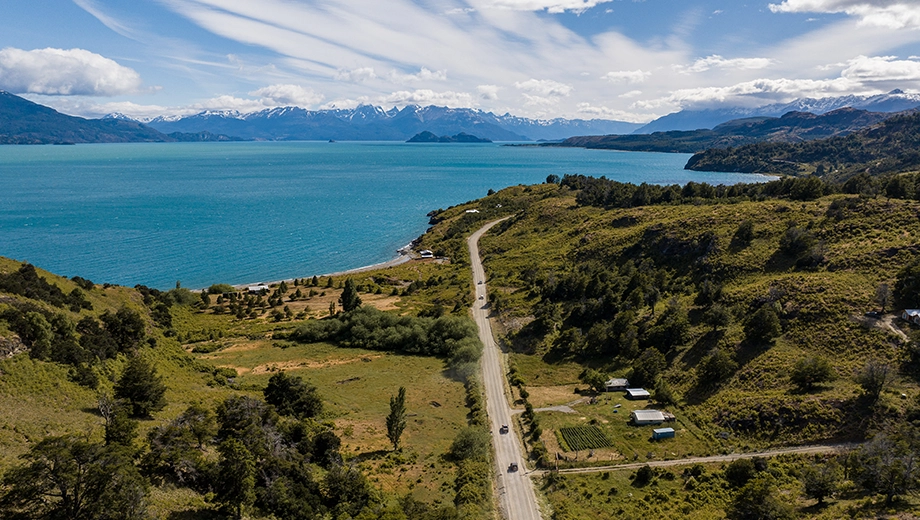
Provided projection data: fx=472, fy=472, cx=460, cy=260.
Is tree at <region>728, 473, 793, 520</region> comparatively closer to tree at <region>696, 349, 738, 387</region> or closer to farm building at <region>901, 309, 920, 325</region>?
tree at <region>696, 349, 738, 387</region>

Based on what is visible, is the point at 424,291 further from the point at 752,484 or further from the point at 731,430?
the point at 752,484

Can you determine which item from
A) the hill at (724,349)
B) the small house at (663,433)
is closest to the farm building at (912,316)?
the hill at (724,349)

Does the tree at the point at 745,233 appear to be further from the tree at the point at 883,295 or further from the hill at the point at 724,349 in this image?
the tree at the point at 883,295

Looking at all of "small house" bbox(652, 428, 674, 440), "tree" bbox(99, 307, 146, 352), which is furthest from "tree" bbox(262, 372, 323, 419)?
"small house" bbox(652, 428, 674, 440)

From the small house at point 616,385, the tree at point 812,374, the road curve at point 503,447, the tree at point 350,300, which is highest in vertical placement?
the tree at point 812,374

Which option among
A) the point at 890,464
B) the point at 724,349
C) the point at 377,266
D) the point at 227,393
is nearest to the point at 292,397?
the point at 227,393
